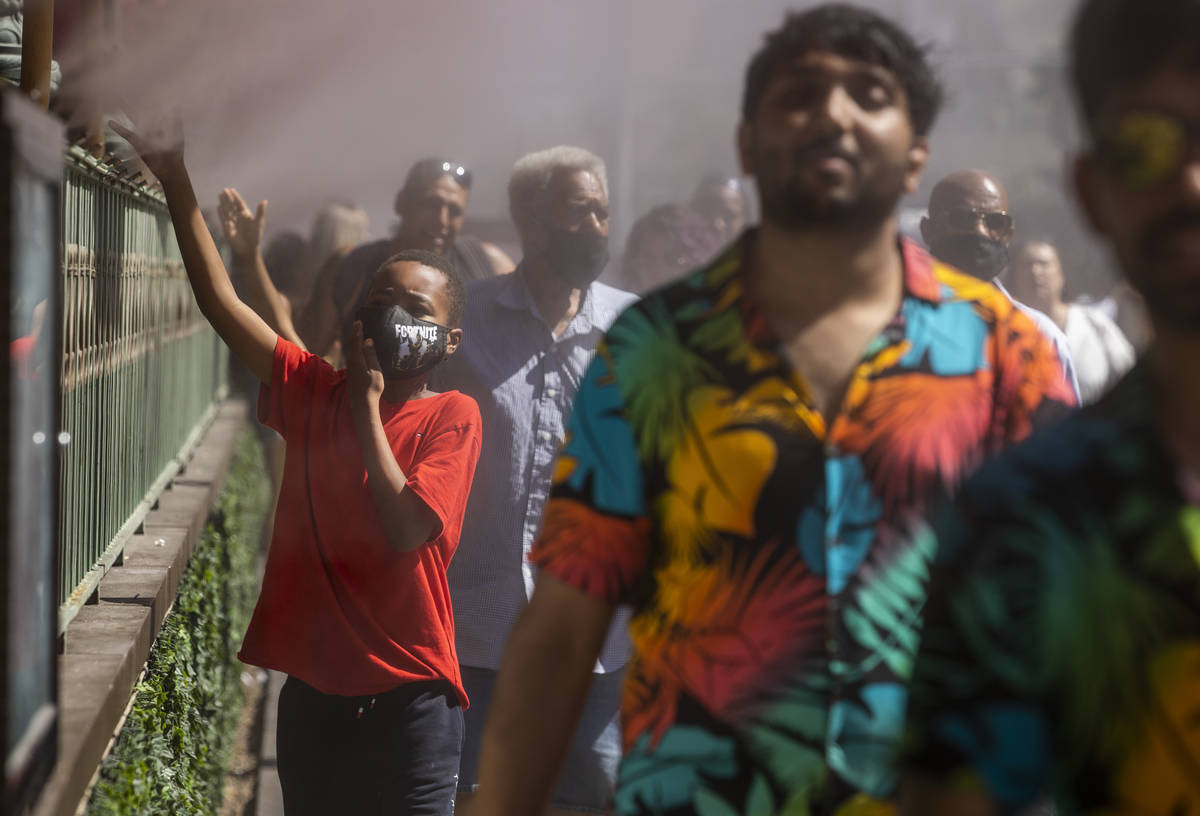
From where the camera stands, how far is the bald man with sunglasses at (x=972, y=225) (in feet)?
15.5

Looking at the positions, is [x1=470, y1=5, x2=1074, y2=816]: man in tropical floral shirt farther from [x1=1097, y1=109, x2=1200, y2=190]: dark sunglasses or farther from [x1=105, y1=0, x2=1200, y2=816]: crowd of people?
[x1=1097, y1=109, x2=1200, y2=190]: dark sunglasses

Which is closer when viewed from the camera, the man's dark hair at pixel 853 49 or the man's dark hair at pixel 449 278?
the man's dark hair at pixel 853 49

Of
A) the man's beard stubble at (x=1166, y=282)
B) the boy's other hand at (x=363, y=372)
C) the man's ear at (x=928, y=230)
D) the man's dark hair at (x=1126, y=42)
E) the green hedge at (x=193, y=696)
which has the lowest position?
the green hedge at (x=193, y=696)

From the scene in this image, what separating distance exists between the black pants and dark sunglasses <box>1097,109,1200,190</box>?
2382 millimetres

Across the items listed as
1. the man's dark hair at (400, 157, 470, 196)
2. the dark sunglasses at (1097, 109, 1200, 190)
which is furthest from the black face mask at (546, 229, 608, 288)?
the dark sunglasses at (1097, 109, 1200, 190)

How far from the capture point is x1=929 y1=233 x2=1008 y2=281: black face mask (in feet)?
15.5

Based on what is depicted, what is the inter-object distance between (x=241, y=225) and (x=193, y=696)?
128 centimetres

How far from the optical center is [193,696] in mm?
4316

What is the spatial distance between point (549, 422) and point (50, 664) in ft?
7.35

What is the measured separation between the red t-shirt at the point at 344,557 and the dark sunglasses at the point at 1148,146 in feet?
7.09

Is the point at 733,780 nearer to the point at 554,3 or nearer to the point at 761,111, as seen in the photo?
the point at 761,111

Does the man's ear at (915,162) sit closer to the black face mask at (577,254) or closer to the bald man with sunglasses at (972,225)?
the black face mask at (577,254)

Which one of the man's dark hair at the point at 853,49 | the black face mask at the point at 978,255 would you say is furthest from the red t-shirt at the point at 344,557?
the black face mask at the point at 978,255

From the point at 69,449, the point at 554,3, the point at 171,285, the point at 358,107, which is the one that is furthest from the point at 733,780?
the point at 358,107
